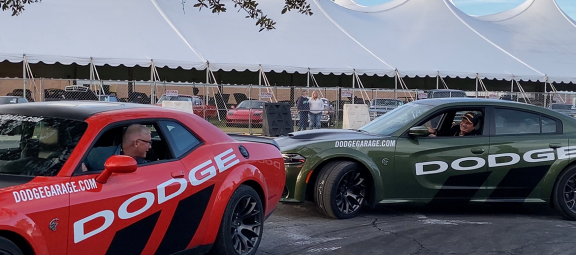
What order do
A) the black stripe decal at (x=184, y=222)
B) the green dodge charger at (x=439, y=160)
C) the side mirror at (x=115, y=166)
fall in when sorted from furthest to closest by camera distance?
the green dodge charger at (x=439, y=160) → the black stripe decal at (x=184, y=222) → the side mirror at (x=115, y=166)

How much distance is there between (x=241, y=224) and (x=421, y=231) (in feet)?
8.24

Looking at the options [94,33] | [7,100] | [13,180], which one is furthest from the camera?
[94,33]

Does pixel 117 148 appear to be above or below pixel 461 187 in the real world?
above

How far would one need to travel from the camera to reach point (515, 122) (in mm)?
7809

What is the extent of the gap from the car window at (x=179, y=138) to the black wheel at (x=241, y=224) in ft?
1.75

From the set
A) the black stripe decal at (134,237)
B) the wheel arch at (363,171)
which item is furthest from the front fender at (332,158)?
the black stripe decal at (134,237)

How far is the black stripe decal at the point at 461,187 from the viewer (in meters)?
7.43

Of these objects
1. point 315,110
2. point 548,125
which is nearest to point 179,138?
point 548,125

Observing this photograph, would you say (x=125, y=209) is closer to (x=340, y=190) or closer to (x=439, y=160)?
(x=340, y=190)

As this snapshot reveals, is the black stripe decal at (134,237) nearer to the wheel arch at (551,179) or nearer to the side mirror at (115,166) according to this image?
the side mirror at (115,166)

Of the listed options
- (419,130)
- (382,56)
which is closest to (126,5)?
(382,56)

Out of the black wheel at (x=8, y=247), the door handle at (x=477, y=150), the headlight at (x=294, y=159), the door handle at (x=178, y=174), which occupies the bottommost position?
the black wheel at (x=8, y=247)

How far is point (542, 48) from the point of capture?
35.2 m

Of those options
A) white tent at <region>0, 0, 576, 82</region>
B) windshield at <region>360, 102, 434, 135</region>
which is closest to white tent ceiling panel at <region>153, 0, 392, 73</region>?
white tent at <region>0, 0, 576, 82</region>
